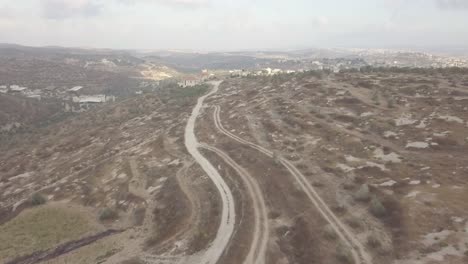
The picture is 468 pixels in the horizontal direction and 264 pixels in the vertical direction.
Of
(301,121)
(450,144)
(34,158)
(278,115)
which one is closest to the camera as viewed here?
(450,144)

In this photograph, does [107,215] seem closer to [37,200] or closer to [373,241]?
[37,200]

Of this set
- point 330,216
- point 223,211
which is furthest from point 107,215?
point 330,216

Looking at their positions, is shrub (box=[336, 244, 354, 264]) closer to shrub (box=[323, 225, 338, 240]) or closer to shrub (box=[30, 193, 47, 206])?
shrub (box=[323, 225, 338, 240])

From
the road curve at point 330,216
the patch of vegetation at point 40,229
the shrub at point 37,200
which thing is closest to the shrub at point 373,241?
the road curve at point 330,216

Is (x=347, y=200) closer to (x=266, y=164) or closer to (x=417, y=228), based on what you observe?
(x=417, y=228)

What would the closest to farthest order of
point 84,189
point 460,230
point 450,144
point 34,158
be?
point 460,230 < point 450,144 < point 84,189 < point 34,158

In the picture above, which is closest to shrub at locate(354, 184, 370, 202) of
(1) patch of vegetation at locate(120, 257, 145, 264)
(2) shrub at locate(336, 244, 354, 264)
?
(2) shrub at locate(336, 244, 354, 264)

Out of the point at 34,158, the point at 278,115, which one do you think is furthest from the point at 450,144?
the point at 34,158

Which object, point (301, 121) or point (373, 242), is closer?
point (373, 242)
